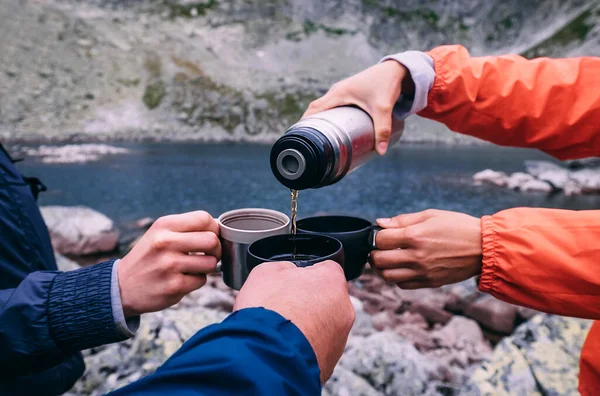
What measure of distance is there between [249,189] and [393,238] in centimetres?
1110

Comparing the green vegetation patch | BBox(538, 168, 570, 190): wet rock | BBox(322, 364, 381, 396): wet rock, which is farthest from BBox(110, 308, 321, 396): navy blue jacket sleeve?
the green vegetation patch

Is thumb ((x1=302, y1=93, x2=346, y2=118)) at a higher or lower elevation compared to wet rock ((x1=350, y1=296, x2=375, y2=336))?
higher

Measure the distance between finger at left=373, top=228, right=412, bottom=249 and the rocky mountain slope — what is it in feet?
89.4

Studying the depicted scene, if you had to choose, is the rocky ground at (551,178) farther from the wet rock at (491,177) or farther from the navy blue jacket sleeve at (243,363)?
the navy blue jacket sleeve at (243,363)

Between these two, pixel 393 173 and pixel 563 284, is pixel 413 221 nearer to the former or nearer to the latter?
pixel 563 284

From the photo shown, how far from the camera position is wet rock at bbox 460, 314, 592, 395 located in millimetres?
2959

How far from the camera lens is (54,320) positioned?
1418 mm

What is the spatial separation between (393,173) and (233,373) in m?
15.6

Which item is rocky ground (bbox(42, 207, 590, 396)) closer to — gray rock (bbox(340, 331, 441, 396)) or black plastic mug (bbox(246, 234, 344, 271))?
gray rock (bbox(340, 331, 441, 396))

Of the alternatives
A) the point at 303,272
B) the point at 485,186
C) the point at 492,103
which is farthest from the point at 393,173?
the point at 303,272

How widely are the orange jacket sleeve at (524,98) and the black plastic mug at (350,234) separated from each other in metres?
0.73

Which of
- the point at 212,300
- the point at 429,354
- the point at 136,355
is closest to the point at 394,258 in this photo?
the point at 136,355

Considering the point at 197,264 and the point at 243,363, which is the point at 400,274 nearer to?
the point at 197,264

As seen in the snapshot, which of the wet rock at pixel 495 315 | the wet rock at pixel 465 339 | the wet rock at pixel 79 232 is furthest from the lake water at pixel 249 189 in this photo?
the wet rock at pixel 465 339
